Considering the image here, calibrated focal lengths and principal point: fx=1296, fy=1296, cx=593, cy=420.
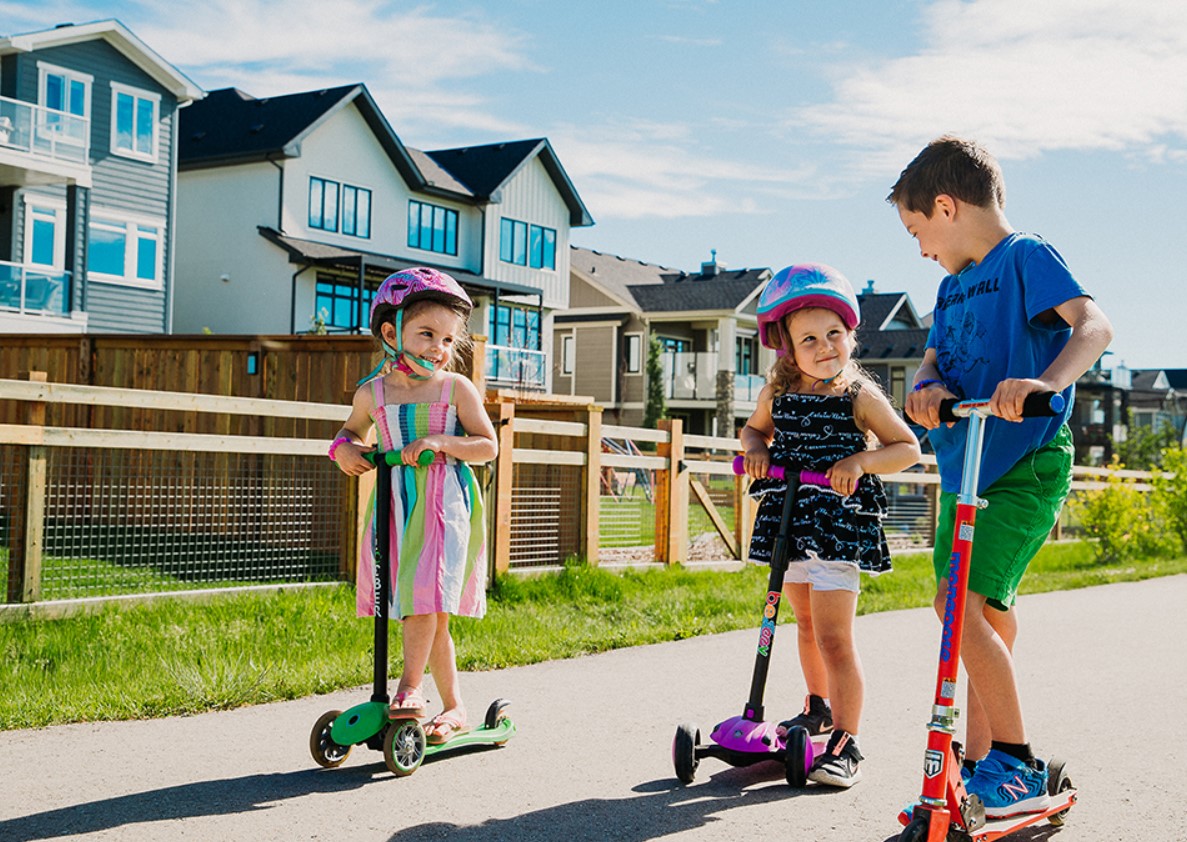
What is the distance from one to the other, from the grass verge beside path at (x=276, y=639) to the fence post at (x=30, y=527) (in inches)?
9.3

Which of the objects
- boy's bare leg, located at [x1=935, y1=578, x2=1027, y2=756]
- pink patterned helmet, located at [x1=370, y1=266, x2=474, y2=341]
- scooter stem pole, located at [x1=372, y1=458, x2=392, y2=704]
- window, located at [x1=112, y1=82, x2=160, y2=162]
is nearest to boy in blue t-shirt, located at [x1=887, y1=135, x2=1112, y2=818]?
boy's bare leg, located at [x1=935, y1=578, x2=1027, y2=756]

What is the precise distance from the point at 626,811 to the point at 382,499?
1.47 m

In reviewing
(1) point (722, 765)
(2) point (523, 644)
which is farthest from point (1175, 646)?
(1) point (722, 765)

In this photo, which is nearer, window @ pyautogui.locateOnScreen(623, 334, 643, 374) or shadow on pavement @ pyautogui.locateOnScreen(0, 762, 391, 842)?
shadow on pavement @ pyautogui.locateOnScreen(0, 762, 391, 842)

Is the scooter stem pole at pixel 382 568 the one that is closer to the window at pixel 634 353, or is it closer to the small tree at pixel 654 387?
the small tree at pixel 654 387

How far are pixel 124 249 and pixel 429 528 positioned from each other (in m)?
27.7

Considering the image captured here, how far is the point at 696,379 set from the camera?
161 feet

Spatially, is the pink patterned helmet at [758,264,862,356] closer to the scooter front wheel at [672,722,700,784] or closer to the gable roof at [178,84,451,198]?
the scooter front wheel at [672,722,700,784]

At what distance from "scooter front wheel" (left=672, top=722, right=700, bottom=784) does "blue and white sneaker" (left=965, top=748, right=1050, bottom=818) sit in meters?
1.04

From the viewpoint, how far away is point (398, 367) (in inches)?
198

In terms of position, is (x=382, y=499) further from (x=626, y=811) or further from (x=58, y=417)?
Result: (x=58, y=417)

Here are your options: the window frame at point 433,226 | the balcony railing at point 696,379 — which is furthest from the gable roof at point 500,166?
the balcony railing at point 696,379

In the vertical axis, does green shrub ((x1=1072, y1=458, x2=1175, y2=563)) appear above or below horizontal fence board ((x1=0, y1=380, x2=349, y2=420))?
below

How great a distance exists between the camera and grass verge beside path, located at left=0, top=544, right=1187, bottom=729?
574 centimetres
